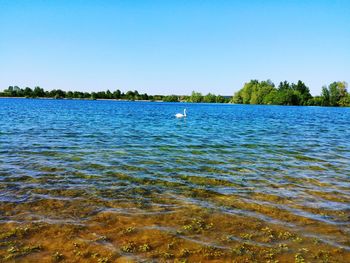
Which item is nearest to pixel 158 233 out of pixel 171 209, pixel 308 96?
pixel 171 209

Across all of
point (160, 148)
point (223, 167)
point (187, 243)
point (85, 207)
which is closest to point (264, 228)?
point (187, 243)

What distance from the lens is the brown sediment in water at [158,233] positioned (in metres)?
6.10

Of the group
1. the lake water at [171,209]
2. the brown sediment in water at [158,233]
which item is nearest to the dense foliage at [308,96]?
the lake water at [171,209]

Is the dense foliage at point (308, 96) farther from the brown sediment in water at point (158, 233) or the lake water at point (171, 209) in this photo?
the brown sediment in water at point (158, 233)

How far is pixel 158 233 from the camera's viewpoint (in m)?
7.18

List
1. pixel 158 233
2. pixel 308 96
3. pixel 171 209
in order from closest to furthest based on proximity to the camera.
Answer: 1. pixel 158 233
2. pixel 171 209
3. pixel 308 96

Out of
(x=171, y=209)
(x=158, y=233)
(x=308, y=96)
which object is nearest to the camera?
(x=158, y=233)

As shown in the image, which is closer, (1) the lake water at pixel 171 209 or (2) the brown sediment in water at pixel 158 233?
(2) the brown sediment in water at pixel 158 233

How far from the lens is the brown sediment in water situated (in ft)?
20.0

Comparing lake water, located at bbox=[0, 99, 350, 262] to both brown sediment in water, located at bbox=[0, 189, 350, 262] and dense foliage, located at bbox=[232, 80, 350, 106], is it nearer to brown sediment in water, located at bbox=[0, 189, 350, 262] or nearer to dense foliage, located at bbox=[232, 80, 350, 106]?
brown sediment in water, located at bbox=[0, 189, 350, 262]

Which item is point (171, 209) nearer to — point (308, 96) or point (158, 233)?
point (158, 233)

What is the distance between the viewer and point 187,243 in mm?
6664

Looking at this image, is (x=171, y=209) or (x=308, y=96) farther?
(x=308, y=96)

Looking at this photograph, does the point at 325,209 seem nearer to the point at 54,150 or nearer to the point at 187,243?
the point at 187,243
